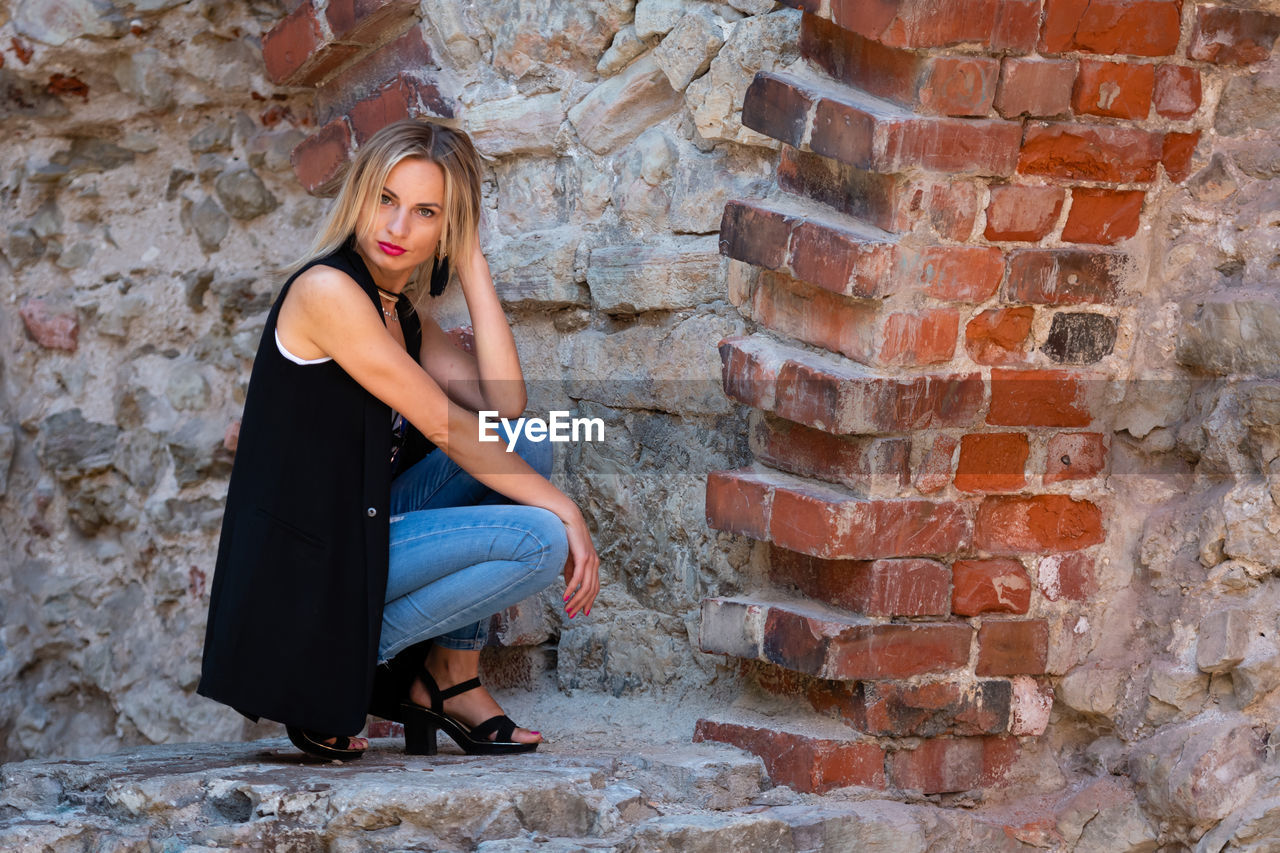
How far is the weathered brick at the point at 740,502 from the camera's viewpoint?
2.47m

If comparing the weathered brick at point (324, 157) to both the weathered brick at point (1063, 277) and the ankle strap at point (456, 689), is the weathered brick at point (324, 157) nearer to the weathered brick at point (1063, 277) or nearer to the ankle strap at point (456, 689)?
the ankle strap at point (456, 689)

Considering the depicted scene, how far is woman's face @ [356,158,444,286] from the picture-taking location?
2508mm

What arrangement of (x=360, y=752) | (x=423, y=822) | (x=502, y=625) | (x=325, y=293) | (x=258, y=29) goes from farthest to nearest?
(x=258, y=29), (x=502, y=625), (x=360, y=752), (x=325, y=293), (x=423, y=822)

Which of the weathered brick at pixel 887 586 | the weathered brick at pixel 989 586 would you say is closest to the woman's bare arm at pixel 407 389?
the weathered brick at pixel 887 586

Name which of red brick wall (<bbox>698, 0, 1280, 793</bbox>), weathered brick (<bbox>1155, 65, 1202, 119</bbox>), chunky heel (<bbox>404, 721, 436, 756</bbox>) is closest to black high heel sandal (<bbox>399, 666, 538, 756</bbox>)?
chunky heel (<bbox>404, 721, 436, 756</bbox>)

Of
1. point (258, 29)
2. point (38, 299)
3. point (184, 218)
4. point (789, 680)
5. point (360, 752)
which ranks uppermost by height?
point (258, 29)

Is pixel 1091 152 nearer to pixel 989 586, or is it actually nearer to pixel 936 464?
pixel 936 464

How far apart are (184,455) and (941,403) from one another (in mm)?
2105

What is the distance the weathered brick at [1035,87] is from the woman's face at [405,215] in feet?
3.29

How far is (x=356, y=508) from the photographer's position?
2424 millimetres

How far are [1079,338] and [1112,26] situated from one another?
0.53 meters

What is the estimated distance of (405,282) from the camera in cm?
269

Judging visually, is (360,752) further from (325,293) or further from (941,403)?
(941,403)

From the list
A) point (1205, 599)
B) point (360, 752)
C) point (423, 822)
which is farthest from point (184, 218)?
point (1205, 599)
